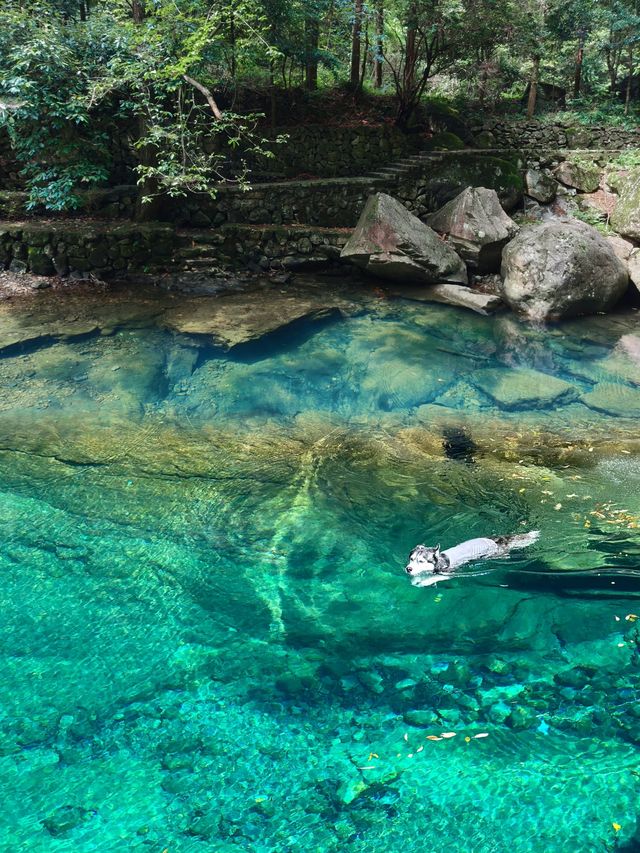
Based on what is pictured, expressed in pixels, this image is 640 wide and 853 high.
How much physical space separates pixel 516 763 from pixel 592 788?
1.34 ft

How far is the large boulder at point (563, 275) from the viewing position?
10461mm

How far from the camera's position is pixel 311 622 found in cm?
463

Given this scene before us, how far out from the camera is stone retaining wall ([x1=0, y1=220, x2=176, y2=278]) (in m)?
11.4

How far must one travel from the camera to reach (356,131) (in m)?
14.7

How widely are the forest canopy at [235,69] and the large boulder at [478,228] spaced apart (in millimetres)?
4096

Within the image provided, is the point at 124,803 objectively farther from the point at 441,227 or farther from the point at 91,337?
the point at 441,227

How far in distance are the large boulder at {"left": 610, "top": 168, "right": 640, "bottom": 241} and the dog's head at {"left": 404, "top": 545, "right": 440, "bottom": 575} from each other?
9.18m

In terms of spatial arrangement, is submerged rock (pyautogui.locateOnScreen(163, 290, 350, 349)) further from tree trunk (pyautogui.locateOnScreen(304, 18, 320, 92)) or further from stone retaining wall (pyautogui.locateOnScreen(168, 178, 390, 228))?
tree trunk (pyautogui.locateOnScreen(304, 18, 320, 92))

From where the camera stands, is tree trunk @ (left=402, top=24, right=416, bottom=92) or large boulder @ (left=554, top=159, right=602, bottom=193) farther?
tree trunk @ (left=402, top=24, right=416, bottom=92)

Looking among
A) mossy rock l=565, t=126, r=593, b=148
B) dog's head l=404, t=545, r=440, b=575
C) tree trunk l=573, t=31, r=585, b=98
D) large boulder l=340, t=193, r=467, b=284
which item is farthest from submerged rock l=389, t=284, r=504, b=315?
tree trunk l=573, t=31, r=585, b=98

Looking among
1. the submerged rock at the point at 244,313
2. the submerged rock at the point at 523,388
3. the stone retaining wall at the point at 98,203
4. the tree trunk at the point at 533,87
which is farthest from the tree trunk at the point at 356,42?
the submerged rock at the point at 523,388

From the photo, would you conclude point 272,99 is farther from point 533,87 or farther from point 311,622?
point 311,622

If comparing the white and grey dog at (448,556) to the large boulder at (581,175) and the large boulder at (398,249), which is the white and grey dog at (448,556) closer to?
the large boulder at (398,249)

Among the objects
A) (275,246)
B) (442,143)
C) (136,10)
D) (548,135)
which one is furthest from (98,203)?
(548,135)
